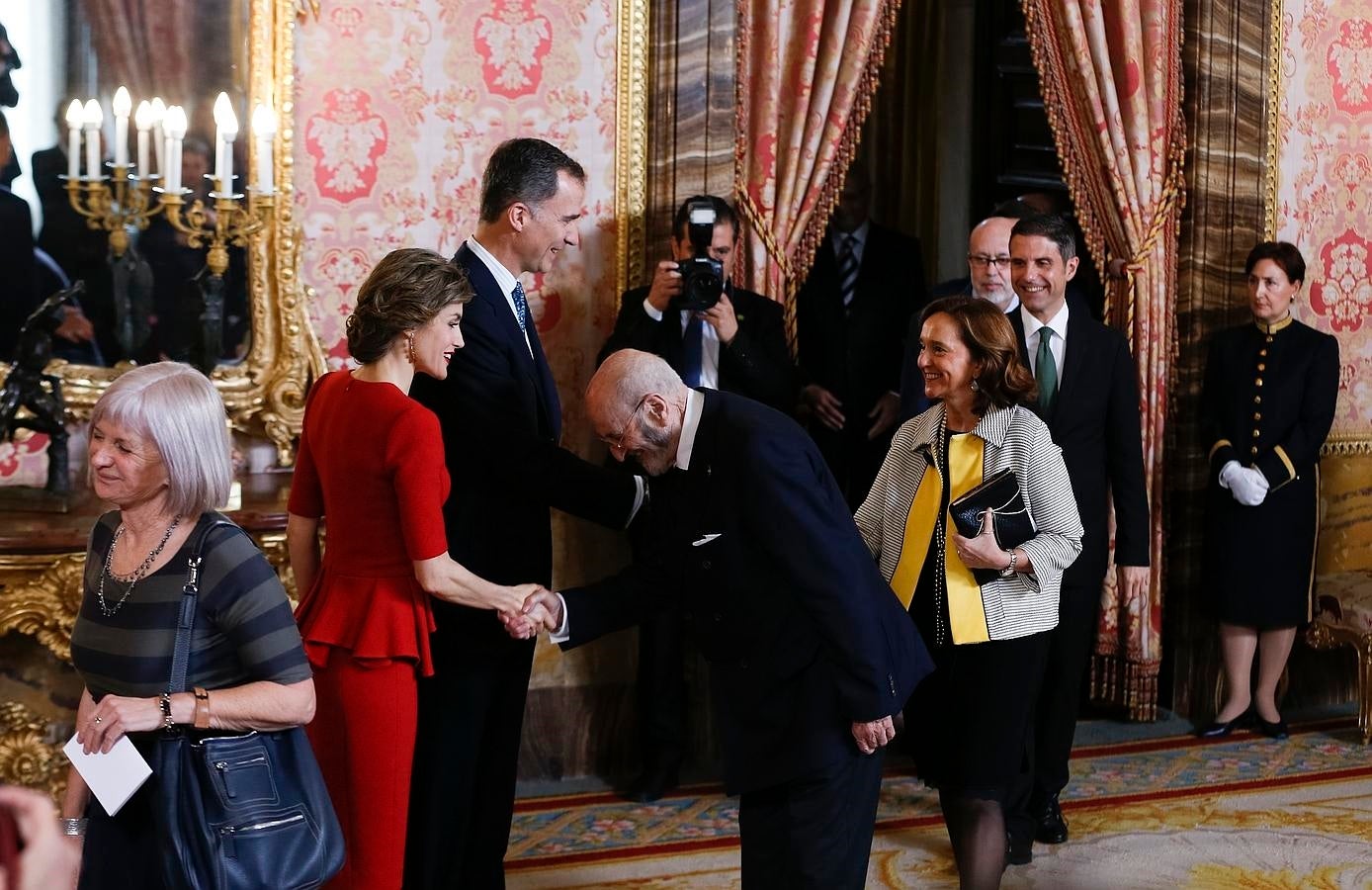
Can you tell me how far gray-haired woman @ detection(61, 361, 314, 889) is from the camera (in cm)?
214

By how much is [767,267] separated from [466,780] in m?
2.22

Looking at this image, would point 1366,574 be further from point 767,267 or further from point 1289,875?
point 767,267

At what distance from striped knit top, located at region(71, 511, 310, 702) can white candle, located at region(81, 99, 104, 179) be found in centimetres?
213

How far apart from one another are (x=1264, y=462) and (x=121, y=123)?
12.3ft

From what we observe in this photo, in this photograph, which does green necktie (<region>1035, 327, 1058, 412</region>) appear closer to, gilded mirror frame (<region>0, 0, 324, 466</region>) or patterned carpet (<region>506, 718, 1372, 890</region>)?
patterned carpet (<region>506, 718, 1372, 890</region>)

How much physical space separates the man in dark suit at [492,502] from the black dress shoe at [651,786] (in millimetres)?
1326

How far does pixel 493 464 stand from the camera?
3.07 meters

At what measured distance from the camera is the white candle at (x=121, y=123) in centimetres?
398

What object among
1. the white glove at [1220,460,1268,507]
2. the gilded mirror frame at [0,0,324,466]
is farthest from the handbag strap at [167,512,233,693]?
the white glove at [1220,460,1268,507]

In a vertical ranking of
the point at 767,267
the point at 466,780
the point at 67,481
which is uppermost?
the point at 767,267

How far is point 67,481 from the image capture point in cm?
384

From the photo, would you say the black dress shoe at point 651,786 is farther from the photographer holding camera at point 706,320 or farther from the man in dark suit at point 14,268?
the man in dark suit at point 14,268

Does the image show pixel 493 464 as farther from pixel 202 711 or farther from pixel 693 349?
pixel 693 349

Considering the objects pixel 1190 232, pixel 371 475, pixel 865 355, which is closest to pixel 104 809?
pixel 371 475
